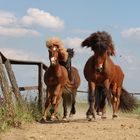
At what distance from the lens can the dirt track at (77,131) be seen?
391 inches

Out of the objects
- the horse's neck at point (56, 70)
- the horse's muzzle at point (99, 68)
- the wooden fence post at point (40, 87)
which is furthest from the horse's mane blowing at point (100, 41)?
the wooden fence post at point (40, 87)

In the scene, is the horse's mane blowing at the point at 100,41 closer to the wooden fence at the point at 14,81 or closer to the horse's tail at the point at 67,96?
the horse's tail at the point at 67,96

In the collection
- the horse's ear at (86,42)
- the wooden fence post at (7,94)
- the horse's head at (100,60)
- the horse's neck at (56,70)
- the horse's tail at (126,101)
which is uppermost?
the horse's ear at (86,42)

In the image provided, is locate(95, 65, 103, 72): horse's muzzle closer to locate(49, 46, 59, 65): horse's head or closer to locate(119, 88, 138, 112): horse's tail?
locate(49, 46, 59, 65): horse's head

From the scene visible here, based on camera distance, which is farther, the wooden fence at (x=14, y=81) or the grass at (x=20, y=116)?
the wooden fence at (x=14, y=81)

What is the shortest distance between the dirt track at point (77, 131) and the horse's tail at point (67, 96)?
2125mm

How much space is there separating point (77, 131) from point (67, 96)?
4.08 meters

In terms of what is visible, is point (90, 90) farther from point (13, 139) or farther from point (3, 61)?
point (13, 139)

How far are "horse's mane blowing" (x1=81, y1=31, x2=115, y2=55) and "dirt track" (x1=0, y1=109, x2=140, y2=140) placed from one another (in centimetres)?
227

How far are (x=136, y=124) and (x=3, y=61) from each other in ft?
13.0

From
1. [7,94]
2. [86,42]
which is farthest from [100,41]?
[7,94]

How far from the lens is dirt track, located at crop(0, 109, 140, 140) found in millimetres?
9938

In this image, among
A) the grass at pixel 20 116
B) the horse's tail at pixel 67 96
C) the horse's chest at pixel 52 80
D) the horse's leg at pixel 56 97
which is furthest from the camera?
the horse's tail at pixel 67 96

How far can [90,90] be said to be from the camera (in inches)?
533
